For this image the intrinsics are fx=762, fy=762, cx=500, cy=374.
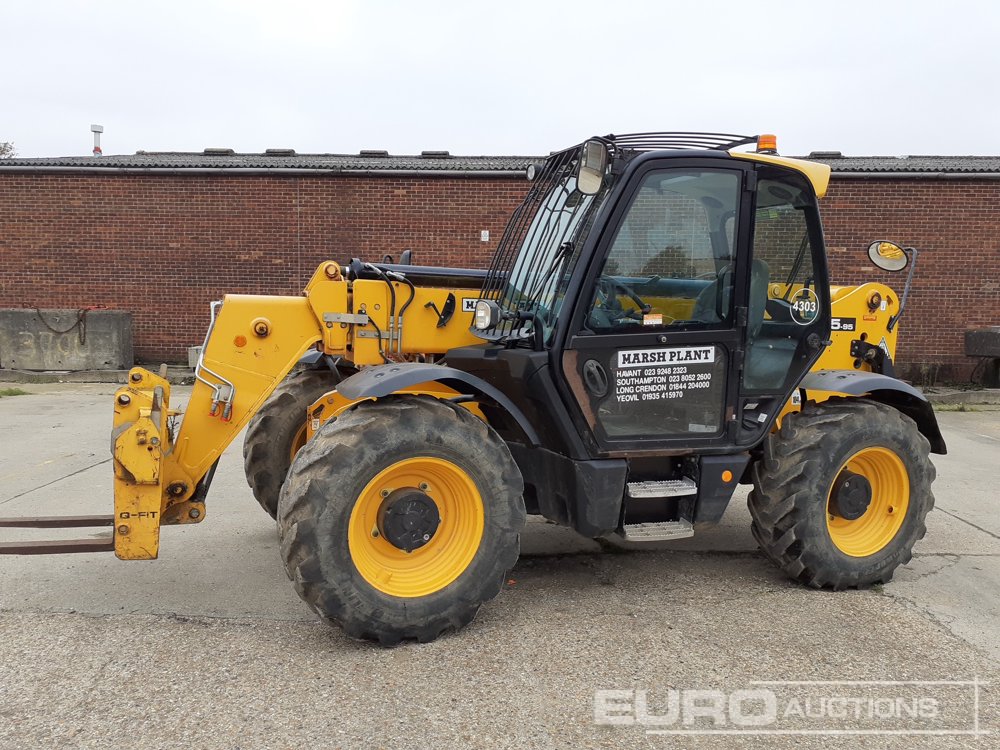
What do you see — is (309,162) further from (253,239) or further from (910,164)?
(910,164)

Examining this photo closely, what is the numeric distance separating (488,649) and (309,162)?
15.0m

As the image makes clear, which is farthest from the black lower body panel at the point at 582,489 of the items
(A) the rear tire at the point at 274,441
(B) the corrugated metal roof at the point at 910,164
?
(B) the corrugated metal roof at the point at 910,164

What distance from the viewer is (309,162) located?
16656 mm

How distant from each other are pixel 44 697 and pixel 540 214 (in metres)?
3.26

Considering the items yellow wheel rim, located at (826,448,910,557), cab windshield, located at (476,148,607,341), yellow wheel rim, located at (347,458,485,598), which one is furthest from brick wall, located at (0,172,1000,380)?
yellow wheel rim, located at (347,458,485,598)

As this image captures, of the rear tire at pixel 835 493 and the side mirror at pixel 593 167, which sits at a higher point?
the side mirror at pixel 593 167

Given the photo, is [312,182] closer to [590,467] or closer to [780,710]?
[590,467]

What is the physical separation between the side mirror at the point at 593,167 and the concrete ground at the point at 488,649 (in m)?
2.12

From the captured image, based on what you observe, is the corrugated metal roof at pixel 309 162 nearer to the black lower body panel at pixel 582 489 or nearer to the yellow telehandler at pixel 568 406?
the yellow telehandler at pixel 568 406

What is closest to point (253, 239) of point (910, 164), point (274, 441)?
point (274, 441)

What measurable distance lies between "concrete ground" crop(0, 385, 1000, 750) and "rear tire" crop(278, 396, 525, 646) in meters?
0.21

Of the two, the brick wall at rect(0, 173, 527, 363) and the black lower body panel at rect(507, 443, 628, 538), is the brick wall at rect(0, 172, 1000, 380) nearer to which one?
the brick wall at rect(0, 173, 527, 363)

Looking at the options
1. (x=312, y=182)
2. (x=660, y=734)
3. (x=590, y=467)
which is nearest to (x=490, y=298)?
(x=590, y=467)

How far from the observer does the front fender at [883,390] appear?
4.26 m
